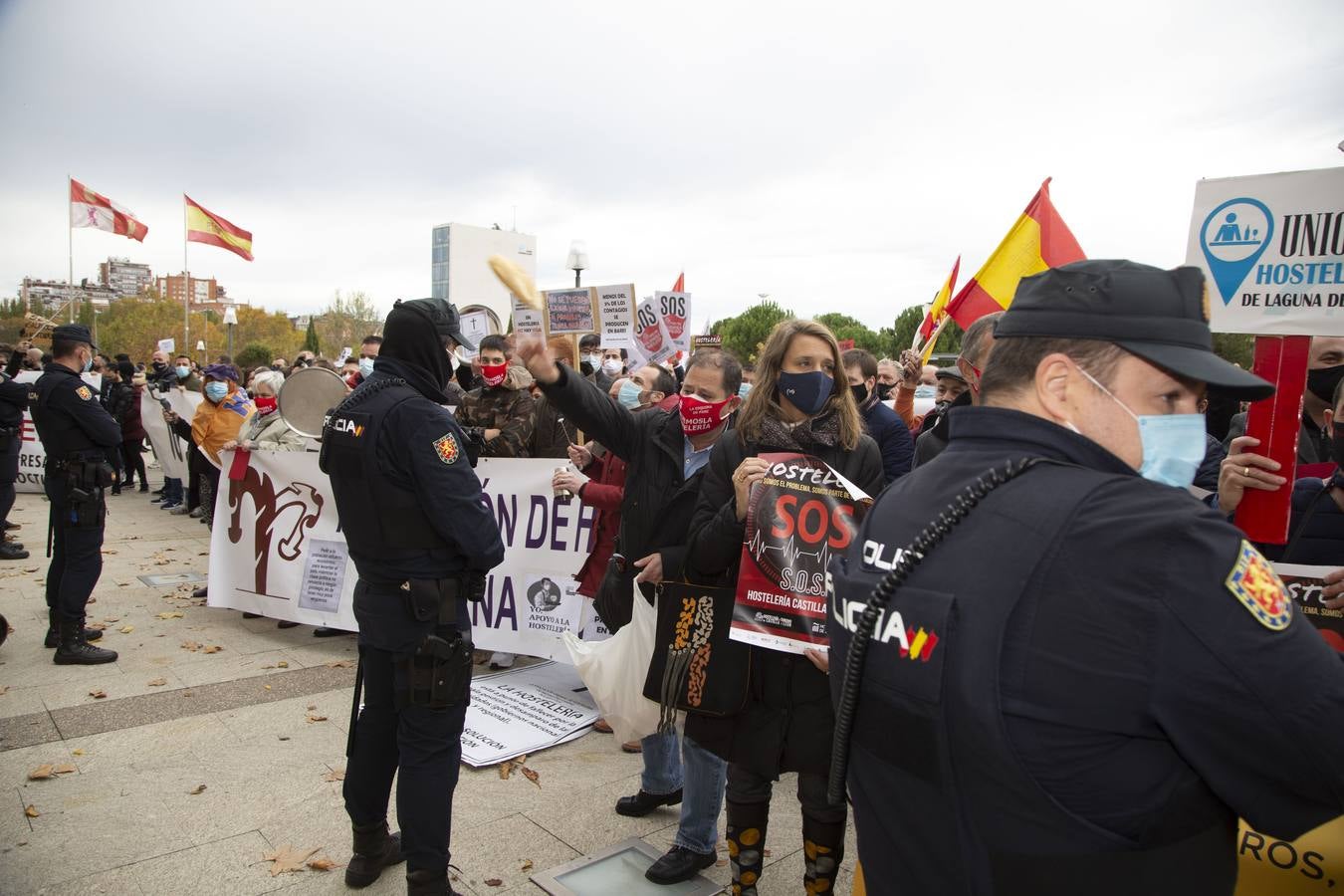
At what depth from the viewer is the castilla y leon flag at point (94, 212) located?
65.9 ft

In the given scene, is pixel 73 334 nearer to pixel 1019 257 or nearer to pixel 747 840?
pixel 747 840

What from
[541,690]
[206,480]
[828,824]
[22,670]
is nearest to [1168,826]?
[828,824]

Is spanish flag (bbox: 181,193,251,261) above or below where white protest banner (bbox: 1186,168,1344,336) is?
above

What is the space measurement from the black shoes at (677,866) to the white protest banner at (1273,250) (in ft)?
8.85

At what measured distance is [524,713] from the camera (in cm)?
511

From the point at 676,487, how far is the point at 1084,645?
7.99 ft

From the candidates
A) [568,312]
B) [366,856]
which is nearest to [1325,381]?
[366,856]

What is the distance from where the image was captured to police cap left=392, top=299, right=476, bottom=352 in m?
3.43

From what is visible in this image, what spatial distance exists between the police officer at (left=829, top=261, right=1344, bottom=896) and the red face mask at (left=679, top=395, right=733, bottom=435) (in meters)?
2.02

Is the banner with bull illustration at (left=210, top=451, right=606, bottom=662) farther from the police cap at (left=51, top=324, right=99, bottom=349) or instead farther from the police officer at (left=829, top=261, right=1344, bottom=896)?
the police officer at (left=829, top=261, right=1344, bottom=896)

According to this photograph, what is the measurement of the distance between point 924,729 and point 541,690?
455cm

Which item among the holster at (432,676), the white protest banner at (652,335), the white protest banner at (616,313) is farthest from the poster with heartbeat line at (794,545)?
the white protest banner at (652,335)

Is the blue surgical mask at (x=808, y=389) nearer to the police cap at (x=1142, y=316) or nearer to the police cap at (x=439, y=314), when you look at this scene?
the police cap at (x=439, y=314)

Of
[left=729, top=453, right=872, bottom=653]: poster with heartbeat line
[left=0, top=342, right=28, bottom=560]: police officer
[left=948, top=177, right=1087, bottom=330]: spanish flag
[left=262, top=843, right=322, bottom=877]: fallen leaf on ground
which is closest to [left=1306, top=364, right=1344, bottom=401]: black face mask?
[left=948, top=177, right=1087, bottom=330]: spanish flag
